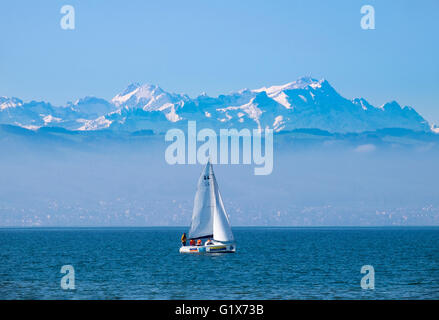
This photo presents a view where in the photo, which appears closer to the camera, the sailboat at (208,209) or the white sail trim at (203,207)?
the sailboat at (208,209)

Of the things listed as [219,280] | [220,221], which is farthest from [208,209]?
[219,280]

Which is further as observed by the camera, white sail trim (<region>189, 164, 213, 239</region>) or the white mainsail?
white sail trim (<region>189, 164, 213, 239</region>)

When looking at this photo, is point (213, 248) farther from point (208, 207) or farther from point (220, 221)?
point (208, 207)

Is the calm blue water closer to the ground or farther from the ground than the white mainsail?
closer to the ground

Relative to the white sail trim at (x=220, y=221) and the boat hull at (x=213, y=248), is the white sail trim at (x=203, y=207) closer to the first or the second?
the white sail trim at (x=220, y=221)

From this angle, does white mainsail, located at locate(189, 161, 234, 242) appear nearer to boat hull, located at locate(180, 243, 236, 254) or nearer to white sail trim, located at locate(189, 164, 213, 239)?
white sail trim, located at locate(189, 164, 213, 239)

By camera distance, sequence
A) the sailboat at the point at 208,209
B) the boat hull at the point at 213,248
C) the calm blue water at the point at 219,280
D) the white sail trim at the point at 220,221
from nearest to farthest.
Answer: the calm blue water at the point at 219,280, the sailboat at the point at 208,209, the white sail trim at the point at 220,221, the boat hull at the point at 213,248

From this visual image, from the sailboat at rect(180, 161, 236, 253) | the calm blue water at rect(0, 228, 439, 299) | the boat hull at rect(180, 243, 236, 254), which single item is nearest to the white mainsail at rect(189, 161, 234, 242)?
the sailboat at rect(180, 161, 236, 253)

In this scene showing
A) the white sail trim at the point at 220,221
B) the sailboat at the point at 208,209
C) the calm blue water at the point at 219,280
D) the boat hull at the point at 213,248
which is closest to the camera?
the calm blue water at the point at 219,280

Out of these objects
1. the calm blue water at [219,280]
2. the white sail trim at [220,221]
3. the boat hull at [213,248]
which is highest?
the white sail trim at [220,221]

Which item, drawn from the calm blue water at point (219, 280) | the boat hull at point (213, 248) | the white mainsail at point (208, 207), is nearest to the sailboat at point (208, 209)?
the white mainsail at point (208, 207)

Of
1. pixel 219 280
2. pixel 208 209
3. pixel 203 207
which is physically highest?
pixel 203 207

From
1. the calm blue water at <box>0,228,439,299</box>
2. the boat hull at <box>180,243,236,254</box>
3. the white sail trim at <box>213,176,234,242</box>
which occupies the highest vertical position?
the white sail trim at <box>213,176,234,242</box>
